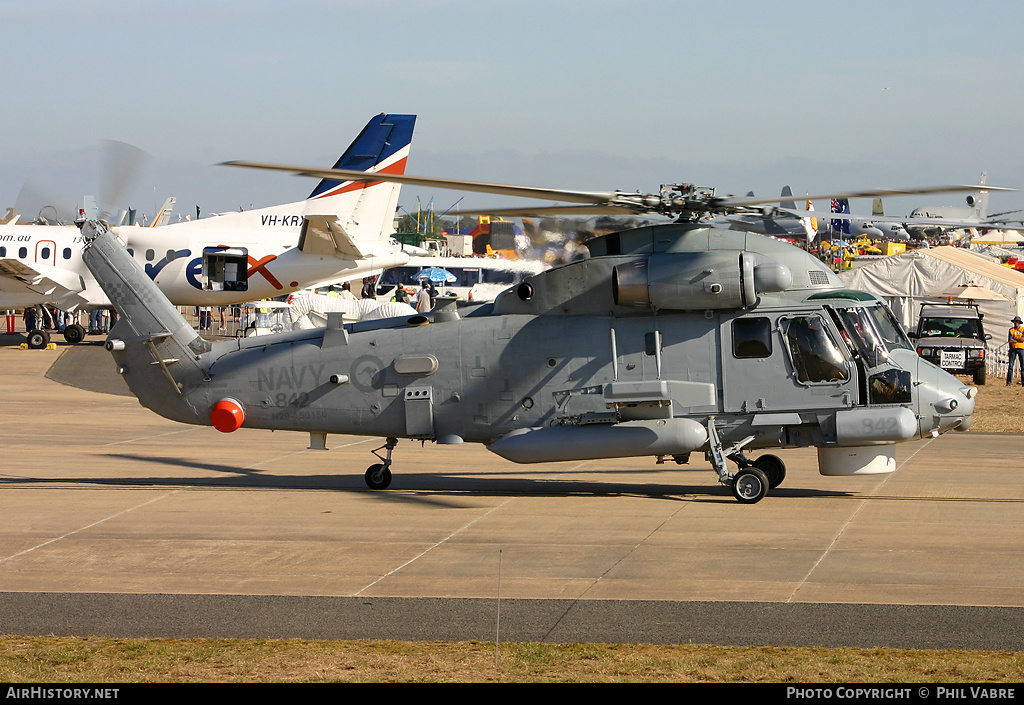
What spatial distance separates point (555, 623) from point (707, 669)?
156cm

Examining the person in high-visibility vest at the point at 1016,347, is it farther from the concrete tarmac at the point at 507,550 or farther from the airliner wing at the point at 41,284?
the airliner wing at the point at 41,284

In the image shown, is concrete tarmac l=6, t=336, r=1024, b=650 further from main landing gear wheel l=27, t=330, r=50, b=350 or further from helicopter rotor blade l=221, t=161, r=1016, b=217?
main landing gear wheel l=27, t=330, r=50, b=350

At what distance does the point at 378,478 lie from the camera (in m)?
14.1

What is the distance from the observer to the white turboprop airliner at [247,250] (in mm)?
33375

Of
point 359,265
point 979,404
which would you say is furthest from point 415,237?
point 979,404

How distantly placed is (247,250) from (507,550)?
25126 mm

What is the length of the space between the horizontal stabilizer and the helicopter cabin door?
59.9ft

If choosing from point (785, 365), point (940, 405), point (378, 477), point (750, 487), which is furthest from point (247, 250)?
point (940, 405)

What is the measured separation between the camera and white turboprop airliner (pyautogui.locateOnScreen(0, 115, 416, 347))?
3338cm

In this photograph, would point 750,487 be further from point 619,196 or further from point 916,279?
point 916,279

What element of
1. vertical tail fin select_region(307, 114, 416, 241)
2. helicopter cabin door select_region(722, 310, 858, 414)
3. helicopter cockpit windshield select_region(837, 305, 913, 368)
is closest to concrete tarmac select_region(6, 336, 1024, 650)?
helicopter cabin door select_region(722, 310, 858, 414)

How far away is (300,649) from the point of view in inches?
295

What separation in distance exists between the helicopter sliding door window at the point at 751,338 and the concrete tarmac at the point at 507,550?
1788mm

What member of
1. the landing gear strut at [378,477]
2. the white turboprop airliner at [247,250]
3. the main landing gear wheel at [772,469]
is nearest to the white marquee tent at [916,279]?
the white turboprop airliner at [247,250]
